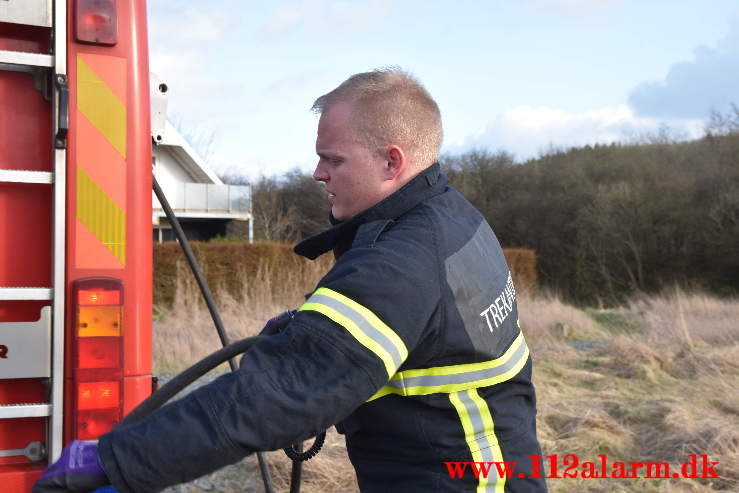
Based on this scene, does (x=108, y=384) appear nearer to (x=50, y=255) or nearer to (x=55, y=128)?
(x=50, y=255)

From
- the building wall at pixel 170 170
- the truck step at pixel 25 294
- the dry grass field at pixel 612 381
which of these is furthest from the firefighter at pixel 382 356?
the building wall at pixel 170 170

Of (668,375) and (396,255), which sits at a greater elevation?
(396,255)

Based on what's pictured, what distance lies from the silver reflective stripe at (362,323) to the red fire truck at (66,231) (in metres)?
1.08

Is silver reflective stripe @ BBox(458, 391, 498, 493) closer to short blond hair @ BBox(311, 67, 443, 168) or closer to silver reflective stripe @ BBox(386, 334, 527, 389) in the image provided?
silver reflective stripe @ BBox(386, 334, 527, 389)

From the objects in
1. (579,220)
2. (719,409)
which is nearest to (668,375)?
(719,409)

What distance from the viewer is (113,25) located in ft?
7.02

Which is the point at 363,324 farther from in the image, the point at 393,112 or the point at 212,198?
the point at 212,198

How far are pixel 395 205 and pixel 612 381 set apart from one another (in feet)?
17.5

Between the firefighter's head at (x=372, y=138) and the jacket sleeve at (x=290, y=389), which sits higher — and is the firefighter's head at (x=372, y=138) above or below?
above

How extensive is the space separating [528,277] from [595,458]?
44.2 feet

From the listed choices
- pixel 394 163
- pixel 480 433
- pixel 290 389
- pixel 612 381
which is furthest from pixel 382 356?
pixel 612 381

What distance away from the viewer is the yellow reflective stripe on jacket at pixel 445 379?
139 cm

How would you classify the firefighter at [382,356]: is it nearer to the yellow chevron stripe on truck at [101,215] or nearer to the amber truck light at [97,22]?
the yellow chevron stripe on truck at [101,215]

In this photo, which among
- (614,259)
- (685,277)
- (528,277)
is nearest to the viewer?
(528,277)
